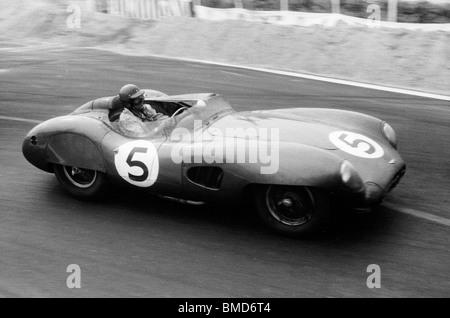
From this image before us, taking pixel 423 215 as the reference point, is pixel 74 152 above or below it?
above

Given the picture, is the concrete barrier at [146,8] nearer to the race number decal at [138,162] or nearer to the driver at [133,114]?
the driver at [133,114]

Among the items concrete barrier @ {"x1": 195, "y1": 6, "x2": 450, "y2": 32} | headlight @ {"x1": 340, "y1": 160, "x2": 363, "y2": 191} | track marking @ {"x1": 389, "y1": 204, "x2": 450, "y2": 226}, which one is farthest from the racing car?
concrete barrier @ {"x1": 195, "y1": 6, "x2": 450, "y2": 32}

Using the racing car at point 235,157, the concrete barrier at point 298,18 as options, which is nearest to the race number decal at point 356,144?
the racing car at point 235,157

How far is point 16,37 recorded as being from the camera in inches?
590

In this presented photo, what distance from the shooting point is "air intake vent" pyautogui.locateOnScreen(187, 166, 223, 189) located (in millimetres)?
4773

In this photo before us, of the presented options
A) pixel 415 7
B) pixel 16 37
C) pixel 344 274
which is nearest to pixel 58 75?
pixel 16 37

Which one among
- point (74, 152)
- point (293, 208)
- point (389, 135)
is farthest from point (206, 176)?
point (389, 135)

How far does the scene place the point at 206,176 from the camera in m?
4.82

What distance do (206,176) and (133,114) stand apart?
1.00 metres

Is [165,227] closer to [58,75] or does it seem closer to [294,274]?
[294,274]

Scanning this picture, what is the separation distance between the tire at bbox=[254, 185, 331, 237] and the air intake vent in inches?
11.9

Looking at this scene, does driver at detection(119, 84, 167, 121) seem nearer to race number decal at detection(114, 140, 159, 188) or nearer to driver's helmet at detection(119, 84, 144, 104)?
driver's helmet at detection(119, 84, 144, 104)

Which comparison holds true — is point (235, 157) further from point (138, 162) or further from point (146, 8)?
point (146, 8)
